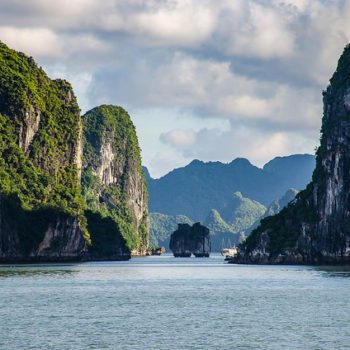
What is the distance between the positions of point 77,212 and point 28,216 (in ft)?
67.3

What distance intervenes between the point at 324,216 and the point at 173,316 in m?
98.2

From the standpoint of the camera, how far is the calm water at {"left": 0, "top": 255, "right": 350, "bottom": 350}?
39875 mm

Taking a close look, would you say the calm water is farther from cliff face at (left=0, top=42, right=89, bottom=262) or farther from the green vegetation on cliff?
the green vegetation on cliff

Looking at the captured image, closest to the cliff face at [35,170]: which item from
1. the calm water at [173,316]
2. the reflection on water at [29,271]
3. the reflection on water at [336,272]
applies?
the reflection on water at [29,271]

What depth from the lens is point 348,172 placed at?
14312 centimetres

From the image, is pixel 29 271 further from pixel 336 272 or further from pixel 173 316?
pixel 173 316

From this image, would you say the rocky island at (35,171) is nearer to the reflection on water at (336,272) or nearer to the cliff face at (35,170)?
the cliff face at (35,170)

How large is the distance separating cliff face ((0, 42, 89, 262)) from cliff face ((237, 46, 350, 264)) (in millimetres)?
44773

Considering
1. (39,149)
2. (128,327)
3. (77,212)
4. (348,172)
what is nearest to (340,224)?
(348,172)

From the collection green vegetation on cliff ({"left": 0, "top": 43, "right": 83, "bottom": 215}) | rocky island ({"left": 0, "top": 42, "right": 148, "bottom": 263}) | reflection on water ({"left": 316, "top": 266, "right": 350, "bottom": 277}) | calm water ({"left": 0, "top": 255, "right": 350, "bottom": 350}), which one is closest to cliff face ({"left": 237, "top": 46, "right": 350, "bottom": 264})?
reflection on water ({"left": 316, "top": 266, "right": 350, "bottom": 277})

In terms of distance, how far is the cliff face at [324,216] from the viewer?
142 m

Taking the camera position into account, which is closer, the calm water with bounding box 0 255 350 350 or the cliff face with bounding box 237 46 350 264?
the calm water with bounding box 0 255 350 350

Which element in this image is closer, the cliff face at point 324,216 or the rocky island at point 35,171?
the cliff face at point 324,216

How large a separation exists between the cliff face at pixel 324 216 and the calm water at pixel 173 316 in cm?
6114
